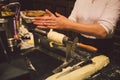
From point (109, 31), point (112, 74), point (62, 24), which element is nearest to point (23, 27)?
point (62, 24)

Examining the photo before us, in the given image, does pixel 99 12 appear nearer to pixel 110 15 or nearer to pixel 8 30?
pixel 110 15

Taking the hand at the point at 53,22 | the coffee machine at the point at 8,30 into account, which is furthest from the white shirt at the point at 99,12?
the coffee machine at the point at 8,30

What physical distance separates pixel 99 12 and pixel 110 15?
168 mm

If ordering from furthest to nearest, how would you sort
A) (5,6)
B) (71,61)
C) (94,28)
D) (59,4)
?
(59,4)
(5,6)
(94,28)
(71,61)

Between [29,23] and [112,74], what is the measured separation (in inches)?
46.0

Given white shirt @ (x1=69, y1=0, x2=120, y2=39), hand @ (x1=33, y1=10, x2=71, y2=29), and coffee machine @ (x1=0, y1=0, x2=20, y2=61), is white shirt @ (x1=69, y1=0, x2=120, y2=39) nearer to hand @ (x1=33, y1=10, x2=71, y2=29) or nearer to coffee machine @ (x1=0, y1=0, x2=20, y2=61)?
hand @ (x1=33, y1=10, x2=71, y2=29)

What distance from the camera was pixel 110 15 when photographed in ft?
5.00

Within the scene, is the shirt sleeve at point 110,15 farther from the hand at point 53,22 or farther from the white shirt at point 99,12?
the hand at point 53,22

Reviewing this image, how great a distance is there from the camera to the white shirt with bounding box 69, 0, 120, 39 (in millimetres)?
1527

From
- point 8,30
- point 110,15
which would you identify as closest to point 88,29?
point 110,15

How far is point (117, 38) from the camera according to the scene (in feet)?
9.21

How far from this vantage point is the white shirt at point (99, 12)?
1.53 m

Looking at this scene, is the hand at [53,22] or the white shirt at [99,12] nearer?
the hand at [53,22]

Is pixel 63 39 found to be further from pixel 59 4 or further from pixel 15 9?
pixel 59 4
